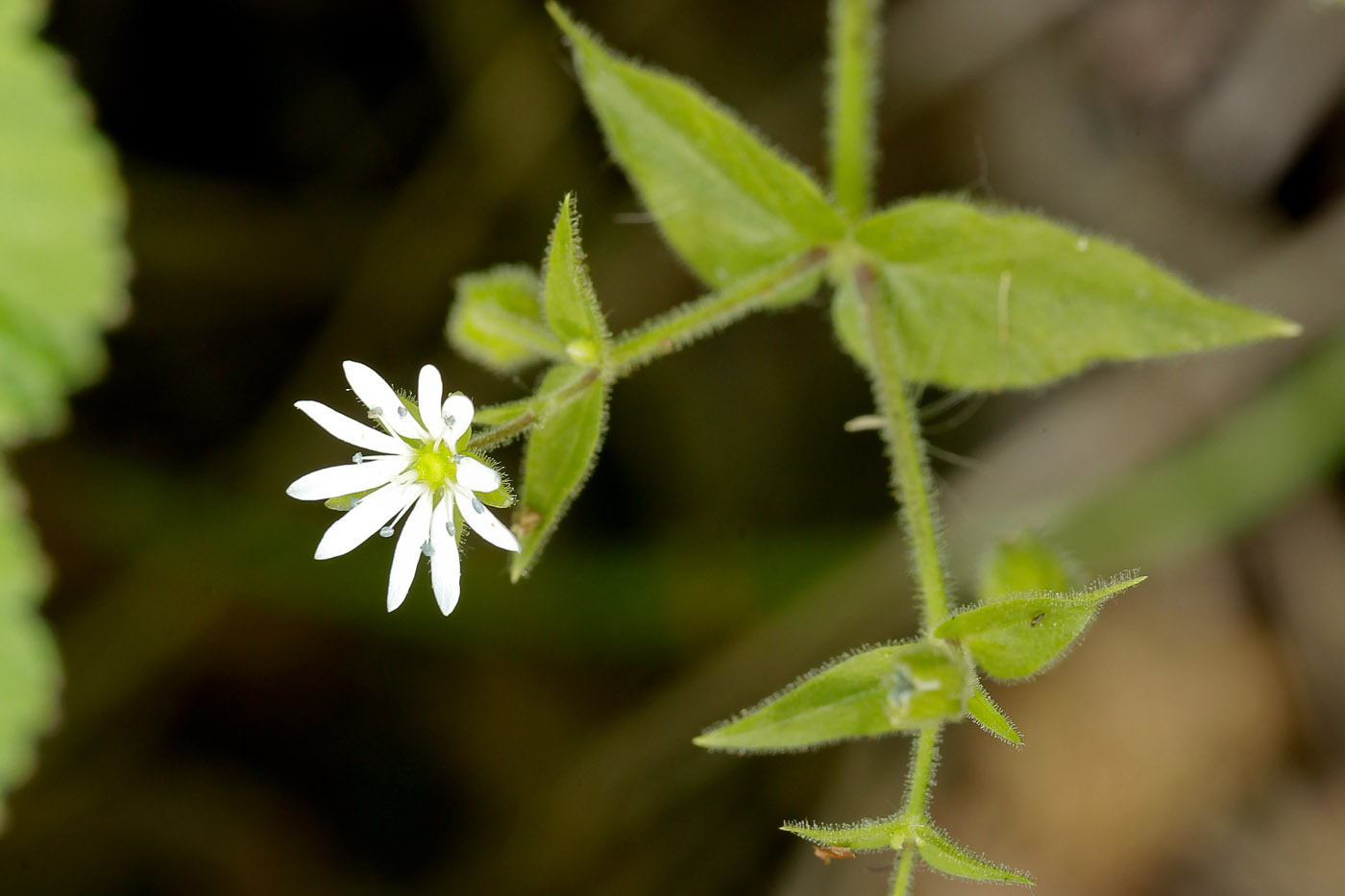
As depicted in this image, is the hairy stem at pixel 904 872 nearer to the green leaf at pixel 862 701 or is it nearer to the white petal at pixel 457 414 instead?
the green leaf at pixel 862 701

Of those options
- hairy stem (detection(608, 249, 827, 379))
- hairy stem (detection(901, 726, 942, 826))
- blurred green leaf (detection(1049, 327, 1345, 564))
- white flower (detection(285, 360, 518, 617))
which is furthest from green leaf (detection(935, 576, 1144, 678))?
blurred green leaf (detection(1049, 327, 1345, 564))

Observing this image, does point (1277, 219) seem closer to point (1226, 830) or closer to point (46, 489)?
point (1226, 830)

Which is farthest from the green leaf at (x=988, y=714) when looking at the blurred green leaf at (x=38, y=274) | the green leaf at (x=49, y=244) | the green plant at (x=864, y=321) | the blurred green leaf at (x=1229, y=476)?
the green leaf at (x=49, y=244)

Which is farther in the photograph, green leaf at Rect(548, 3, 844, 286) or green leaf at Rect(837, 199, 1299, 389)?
green leaf at Rect(548, 3, 844, 286)

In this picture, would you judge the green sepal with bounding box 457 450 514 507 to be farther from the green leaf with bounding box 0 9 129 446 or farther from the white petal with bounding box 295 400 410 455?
the green leaf with bounding box 0 9 129 446

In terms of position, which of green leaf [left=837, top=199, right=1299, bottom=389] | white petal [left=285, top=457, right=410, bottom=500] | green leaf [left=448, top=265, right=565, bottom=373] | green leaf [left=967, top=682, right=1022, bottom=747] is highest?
green leaf [left=837, top=199, right=1299, bottom=389]

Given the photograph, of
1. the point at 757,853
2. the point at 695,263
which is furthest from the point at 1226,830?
the point at 695,263
